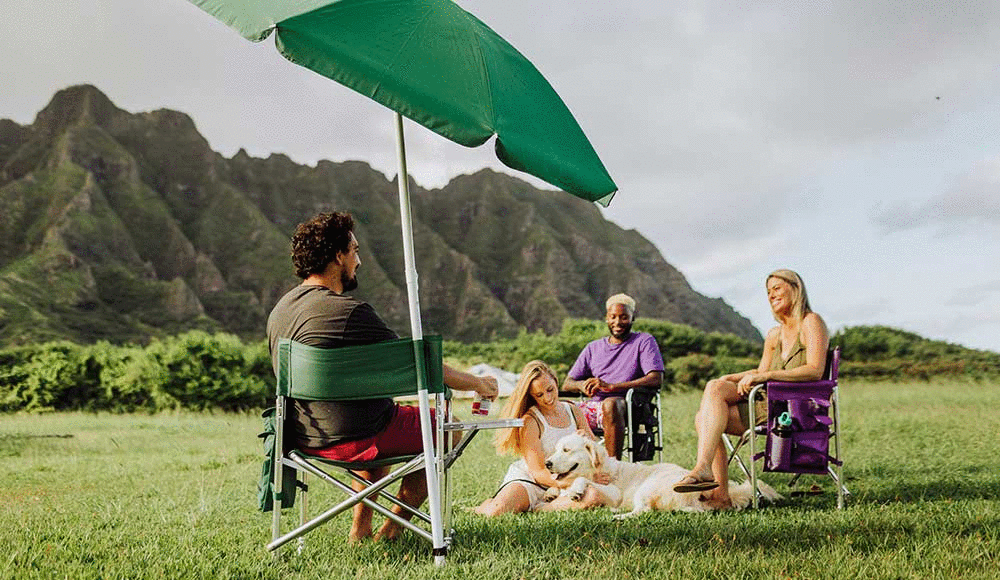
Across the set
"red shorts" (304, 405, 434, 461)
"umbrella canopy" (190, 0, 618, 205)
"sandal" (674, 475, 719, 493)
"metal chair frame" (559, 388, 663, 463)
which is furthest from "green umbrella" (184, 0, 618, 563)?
"metal chair frame" (559, 388, 663, 463)

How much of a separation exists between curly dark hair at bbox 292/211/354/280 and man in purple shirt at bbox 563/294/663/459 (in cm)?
241

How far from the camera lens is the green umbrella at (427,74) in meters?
2.46

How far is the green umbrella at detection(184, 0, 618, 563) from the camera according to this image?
8.07 ft

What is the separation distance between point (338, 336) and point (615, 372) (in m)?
2.72

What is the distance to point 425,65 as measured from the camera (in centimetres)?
262

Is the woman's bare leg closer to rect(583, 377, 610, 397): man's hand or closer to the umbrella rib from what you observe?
rect(583, 377, 610, 397): man's hand

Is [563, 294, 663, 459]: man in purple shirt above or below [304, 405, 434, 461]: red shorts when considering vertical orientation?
above

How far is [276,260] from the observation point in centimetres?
5103

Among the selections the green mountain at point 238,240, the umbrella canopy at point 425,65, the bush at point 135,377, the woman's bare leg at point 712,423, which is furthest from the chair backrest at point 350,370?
the green mountain at point 238,240

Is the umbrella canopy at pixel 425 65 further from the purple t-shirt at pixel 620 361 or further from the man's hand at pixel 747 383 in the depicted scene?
the purple t-shirt at pixel 620 361

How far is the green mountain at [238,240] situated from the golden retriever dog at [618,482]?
3565 cm

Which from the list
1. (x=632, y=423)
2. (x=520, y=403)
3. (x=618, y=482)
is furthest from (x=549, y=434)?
(x=632, y=423)

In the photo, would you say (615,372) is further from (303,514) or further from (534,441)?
(303,514)

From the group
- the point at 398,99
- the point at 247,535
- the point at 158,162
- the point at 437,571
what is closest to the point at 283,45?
the point at 398,99
